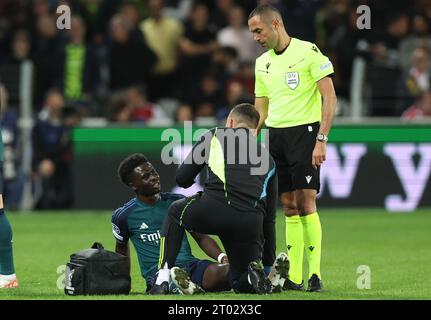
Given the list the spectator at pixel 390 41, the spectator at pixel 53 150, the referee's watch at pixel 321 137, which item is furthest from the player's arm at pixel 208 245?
the spectator at pixel 390 41

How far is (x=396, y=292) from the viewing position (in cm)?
1044

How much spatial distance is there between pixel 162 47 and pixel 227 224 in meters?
11.6

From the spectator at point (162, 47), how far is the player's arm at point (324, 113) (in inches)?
414

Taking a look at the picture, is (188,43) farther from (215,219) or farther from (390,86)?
(215,219)

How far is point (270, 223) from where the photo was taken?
1046 cm

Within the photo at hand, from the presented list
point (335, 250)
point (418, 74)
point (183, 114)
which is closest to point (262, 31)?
point (335, 250)

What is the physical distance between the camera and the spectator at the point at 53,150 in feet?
63.9

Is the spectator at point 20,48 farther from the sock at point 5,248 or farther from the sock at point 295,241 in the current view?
the sock at point 295,241

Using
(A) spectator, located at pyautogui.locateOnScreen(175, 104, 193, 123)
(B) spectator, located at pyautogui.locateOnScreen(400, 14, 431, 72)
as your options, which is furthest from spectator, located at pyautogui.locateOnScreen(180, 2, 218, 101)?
(B) spectator, located at pyautogui.locateOnScreen(400, 14, 431, 72)

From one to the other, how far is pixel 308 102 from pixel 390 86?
10.3m

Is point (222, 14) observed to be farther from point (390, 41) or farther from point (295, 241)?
point (295, 241)

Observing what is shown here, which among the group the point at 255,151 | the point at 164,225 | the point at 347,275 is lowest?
the point at 347,275

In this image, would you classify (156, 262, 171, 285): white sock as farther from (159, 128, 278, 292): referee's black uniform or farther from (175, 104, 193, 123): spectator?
(175, 104, 193, 123): spectator
